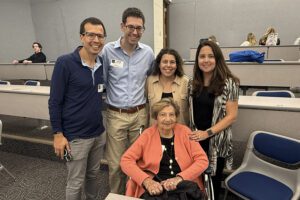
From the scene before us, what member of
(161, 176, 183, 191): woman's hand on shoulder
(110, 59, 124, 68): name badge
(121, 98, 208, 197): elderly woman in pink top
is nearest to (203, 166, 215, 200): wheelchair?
(121, 98, 208, 197): elderly woman in pink top

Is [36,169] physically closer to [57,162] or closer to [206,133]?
[57,162]

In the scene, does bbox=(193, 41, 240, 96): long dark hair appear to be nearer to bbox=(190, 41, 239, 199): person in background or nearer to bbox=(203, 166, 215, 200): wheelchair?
bbox=(190, 41, 239, 199): person in background

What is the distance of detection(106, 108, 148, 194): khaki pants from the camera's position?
1.87 meters

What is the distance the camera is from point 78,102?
1.56 metres

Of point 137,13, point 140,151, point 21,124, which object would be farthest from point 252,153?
point 21,124

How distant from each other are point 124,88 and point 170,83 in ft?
1.20

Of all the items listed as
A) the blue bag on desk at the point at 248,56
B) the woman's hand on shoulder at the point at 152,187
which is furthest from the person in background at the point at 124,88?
the blue bag on desk at the point at 248,56

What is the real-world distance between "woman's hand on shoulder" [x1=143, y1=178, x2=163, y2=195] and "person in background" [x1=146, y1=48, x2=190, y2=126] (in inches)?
20.1

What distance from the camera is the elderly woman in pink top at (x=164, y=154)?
5.03ft

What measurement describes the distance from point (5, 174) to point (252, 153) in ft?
8.90

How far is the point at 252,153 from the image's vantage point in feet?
6.32

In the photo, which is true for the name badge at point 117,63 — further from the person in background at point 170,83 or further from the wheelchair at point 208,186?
the wheelchair at point 208,186

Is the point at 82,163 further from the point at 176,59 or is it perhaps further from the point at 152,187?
the point at 176,59

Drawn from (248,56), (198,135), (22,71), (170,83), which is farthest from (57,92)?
(22,71)
